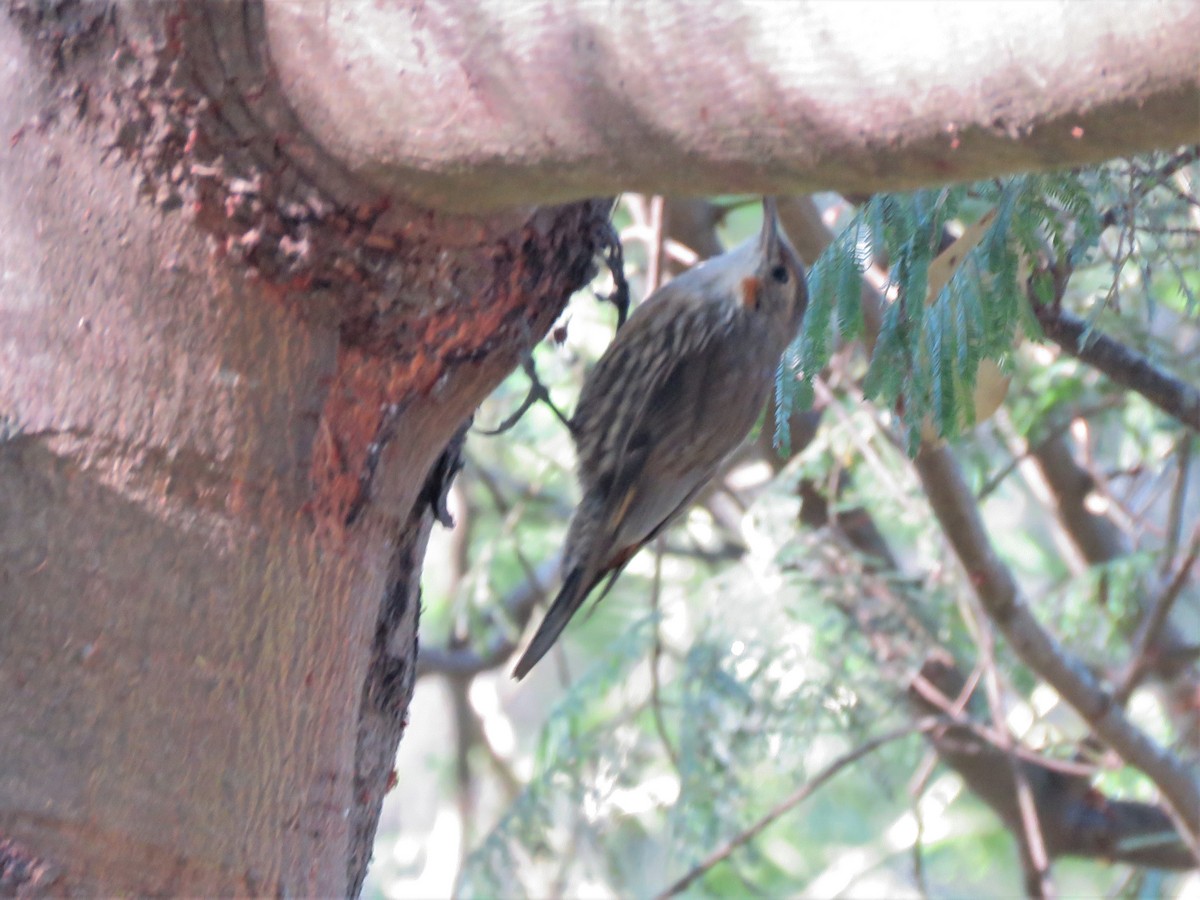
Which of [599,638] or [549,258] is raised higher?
[599,638]

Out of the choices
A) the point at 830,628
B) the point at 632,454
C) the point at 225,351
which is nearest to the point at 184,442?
the point at 225,351

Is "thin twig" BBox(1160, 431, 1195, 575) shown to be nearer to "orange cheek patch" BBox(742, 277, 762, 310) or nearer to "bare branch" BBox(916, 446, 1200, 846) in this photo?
"bare branch" BBox(916, 446, 1200, 846)

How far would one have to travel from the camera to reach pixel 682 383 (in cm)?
265

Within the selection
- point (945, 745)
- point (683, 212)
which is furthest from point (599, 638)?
point (683, 212)

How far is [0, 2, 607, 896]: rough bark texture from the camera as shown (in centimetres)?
104

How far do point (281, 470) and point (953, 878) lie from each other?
5.18 m

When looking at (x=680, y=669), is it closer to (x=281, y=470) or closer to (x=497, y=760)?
Answer: (x=497, y=760)

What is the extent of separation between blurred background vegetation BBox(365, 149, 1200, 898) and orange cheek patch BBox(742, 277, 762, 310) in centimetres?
22

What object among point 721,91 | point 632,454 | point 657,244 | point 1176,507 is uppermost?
point 657,244

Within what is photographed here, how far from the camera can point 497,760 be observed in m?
4.76

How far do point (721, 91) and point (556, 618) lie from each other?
1767 mm

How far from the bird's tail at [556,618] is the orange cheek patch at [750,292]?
60cm

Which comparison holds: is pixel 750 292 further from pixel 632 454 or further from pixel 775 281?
pixel 632 454

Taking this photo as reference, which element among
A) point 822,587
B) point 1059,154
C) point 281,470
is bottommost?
point 1059,154
